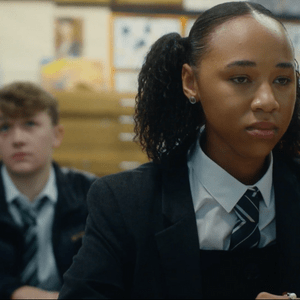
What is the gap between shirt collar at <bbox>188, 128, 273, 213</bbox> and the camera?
90 centimetres

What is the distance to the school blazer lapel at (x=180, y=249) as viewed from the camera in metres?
0.85

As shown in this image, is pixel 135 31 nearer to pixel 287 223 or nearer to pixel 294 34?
pixel 294 34

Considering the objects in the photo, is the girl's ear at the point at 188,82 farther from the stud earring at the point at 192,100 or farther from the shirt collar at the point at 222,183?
the shirt collar at the point at 222,183

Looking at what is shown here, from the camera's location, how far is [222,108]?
0.83 metres

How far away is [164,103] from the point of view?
1.02 meters

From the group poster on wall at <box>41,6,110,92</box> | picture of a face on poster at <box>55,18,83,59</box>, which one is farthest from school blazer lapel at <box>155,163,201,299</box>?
picture of a face on poster at <box>55,18,83,59</box>

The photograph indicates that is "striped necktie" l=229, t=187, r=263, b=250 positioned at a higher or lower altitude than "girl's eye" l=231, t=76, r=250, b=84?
lower

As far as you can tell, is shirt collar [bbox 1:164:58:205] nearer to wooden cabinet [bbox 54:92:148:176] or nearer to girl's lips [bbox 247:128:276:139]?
girl's lips [bbox 247:128:276:139]

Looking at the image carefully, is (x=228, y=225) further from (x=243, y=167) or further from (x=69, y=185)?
(x=69, y=185)

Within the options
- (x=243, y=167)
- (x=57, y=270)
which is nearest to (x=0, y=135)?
(x=57, y=270)

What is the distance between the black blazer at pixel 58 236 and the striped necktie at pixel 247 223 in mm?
820

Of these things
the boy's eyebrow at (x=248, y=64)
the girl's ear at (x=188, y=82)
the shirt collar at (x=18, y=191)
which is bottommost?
the shirt collar at (x=18, y=191)

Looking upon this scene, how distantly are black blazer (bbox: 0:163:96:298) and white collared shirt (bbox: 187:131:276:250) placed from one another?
761 millimetres

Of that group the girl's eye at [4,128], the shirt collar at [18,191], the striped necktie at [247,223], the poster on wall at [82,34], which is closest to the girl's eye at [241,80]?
the striped necktie at [247,223]
